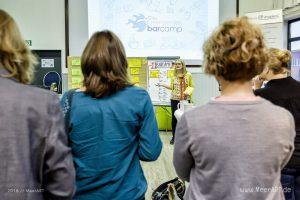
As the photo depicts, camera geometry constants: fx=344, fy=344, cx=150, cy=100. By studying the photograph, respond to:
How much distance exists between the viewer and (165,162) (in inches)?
167

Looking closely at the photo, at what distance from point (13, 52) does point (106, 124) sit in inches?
17.1

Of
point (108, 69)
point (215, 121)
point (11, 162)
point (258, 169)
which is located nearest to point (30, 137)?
point (11, 162)

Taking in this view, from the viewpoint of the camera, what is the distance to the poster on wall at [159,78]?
5.89 meters

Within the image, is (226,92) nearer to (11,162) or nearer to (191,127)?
(191,127)

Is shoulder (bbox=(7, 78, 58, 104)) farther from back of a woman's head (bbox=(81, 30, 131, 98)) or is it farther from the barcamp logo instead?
the barcamp logo

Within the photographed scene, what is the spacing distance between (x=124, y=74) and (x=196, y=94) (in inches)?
202

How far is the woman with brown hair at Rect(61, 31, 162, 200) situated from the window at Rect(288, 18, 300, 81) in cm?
458

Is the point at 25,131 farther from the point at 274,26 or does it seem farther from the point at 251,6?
the point at 251,6

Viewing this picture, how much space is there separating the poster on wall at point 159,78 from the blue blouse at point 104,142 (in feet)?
15.0

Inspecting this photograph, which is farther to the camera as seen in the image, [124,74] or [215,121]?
[124,74]

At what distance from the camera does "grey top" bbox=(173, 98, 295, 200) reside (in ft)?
3.33

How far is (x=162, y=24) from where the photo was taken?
6.02 meters

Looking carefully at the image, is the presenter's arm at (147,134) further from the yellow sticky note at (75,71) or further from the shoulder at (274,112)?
the yellow sticky note at (75,71)

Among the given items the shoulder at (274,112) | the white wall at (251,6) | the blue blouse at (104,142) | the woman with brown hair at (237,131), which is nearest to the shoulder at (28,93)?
the blue blouse at (104,142)
